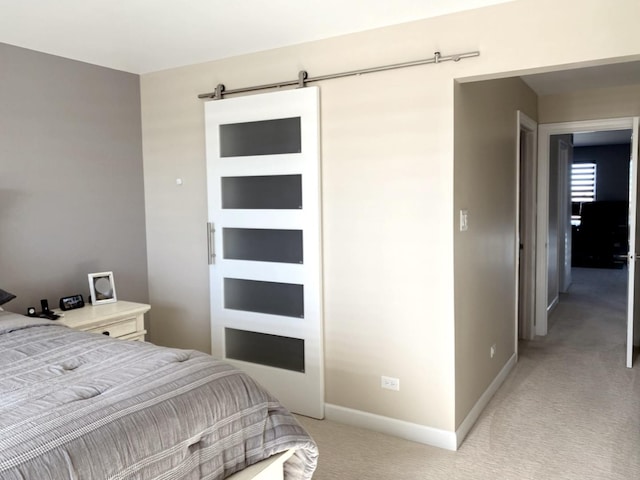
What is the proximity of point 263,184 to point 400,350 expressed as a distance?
1.43 meters

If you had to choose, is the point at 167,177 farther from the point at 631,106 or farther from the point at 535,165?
the point at 631,106

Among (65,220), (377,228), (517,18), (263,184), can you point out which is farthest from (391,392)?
(65,220)

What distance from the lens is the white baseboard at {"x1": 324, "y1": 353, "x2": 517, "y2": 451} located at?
3.02 m

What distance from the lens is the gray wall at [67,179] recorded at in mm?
3295

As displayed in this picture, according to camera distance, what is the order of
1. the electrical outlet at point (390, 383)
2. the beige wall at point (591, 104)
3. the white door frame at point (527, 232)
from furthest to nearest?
the white door frame at point (527, 232) → the beige wall at point (591, 104) → the electrical outlet at point (390, 383)

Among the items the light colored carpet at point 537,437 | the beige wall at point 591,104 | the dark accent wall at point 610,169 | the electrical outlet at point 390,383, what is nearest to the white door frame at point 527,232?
the beige wall at point 591,104

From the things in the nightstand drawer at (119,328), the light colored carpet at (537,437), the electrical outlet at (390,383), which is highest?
the nightstand drawer at (119,328)

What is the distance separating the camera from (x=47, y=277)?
3.50 m

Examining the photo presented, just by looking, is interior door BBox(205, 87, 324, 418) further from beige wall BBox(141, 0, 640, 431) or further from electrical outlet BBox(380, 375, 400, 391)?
electrical outlet BBox(380, 375, 400, 391)

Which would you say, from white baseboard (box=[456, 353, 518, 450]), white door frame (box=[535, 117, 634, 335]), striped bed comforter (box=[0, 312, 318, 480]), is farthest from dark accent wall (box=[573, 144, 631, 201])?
striped bed comforter (box=[0, 312, 318, 480])

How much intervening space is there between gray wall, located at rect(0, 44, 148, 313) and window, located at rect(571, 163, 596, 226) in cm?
934

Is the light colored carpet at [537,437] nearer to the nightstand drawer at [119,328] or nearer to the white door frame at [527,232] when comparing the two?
the white door frame at [527,232]

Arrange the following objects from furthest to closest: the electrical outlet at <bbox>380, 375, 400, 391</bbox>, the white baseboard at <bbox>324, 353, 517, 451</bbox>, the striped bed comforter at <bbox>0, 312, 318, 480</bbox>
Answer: the electrical outlet at <bbox>380, 375, 400, 391</bbox>, the white baseboard at <bbox>324, 353, 517, 451</bbox>, the striped bed comforter at <bbox>0, 312, 318, 480</bbox>

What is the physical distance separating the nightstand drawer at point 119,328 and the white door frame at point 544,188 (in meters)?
3.93
